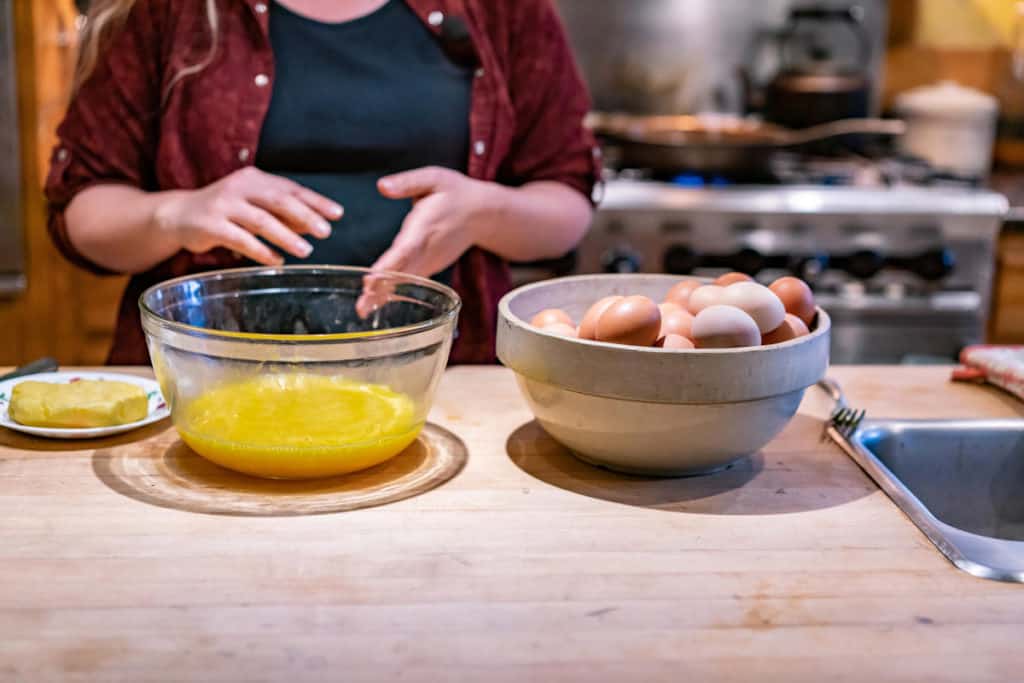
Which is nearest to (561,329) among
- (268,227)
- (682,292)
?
(682,292)

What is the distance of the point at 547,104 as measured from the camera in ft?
5.32

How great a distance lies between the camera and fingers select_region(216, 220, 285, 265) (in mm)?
1206

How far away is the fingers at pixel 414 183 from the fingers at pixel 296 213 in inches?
3.8

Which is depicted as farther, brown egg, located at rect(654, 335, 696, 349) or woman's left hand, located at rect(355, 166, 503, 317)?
woman's left hand, located at rect(355, 166, 503, 317)

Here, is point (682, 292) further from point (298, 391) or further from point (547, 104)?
point (547, 104)

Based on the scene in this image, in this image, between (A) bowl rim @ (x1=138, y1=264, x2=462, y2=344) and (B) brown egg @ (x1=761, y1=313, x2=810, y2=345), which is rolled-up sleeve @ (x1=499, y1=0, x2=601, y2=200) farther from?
(B) brown egg @ (x1=761, y1=313, x2=810, y2=345)

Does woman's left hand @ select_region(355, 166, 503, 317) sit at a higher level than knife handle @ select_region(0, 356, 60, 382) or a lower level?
higher

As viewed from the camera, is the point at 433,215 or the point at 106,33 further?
the point at 106,33

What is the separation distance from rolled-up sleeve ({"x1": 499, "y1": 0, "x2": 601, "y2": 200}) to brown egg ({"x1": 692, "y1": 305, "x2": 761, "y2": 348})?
69 centimetres

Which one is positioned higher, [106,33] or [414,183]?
[106,33]

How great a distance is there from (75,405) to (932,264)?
2.02 m

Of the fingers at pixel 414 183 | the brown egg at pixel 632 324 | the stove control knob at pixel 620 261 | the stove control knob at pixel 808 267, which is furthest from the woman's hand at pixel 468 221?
the stove control knob at pixel 808 267

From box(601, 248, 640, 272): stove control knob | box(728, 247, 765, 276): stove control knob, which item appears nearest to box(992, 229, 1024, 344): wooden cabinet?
box(728, 247, 765, 276): stove control knob

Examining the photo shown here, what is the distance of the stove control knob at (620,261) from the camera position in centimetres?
248
